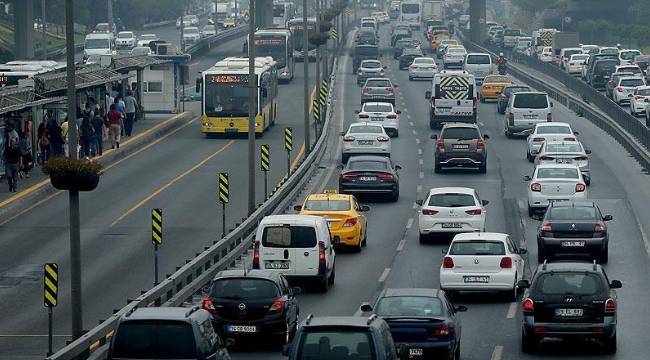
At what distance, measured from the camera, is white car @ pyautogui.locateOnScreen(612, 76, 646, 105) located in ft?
263

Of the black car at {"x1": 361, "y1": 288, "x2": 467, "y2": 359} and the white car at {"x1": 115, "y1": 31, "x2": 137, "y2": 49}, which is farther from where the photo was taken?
the white car at {"x1": 115, "y1": 31, "x2": 137, "y2": 49}

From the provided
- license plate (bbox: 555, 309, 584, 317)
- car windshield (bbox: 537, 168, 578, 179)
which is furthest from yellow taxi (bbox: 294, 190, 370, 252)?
license plate (bbox: 555, 309, 584, 317)

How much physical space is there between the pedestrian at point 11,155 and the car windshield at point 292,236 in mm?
15597

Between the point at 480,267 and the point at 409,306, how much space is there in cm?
752

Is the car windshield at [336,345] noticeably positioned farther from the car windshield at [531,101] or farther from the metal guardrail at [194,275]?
the car windshield at [531,101]

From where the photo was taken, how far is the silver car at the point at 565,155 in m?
51.7

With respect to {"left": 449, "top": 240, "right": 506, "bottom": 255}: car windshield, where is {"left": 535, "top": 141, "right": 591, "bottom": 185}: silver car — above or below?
below

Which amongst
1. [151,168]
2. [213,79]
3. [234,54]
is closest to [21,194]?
[151,168]

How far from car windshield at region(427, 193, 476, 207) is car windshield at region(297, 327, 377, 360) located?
793 inches

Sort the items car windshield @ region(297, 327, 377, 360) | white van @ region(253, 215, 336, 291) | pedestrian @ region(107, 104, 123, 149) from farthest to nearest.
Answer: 1. pedestrian @ region(107, 104, 123, 149)
2. white van @ region(253, 215, 336, 291)
3. car windshield @ region(297, 327, 377, 360)

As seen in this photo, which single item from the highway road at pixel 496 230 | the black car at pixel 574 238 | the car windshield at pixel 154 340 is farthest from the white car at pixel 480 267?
the car windshield at pixel 154 340

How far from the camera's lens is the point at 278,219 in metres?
33.4

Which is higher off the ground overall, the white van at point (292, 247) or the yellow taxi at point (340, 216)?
the white van at point (292, 247)

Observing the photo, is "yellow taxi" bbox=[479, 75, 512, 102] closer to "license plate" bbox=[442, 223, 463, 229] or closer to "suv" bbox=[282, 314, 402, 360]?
"license plate" bbox=[442, 223, 463, 229]
